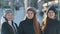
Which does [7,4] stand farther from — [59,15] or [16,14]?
[59,15]

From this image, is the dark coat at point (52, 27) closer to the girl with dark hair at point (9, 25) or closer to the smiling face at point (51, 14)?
Answer: the smiling face at point (51, 14)

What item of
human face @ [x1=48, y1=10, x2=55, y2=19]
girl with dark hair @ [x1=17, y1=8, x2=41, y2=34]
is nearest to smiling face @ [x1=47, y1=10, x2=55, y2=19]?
human face @ [x1=48, y1=10, x2=55, y2=19]

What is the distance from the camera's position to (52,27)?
271 cm

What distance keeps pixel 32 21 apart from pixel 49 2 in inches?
26.7

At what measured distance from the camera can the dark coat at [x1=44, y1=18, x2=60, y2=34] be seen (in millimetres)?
2691

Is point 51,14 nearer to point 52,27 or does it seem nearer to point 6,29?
point 52,27

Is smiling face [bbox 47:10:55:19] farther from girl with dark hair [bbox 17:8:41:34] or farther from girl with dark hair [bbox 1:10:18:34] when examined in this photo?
girl with dark hair [bbox 1:10:18:34]

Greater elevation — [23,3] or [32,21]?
[23,3]

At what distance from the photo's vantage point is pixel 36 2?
321cm

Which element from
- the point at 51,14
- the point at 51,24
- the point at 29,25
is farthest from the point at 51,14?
the point at 29,25

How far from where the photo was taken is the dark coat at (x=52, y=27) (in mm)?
2691

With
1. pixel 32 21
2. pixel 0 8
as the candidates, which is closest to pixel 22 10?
pixel 0 8

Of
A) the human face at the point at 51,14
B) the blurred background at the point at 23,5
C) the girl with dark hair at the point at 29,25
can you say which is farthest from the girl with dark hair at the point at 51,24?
the blurred background at the point at 23,5

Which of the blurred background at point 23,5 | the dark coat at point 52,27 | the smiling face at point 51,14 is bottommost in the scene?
the dark coat at point 52,27
